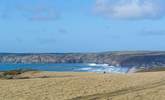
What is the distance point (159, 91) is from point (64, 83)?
25.7 feet

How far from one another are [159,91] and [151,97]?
10.9 ft

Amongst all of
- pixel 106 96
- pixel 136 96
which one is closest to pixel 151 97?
pixel 136 96

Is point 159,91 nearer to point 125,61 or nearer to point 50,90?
point 50,90

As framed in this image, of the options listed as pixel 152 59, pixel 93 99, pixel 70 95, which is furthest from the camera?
pixel 152 59

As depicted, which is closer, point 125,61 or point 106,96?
point 106,96

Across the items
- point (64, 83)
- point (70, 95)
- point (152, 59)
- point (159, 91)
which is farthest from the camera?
point (152, 59)

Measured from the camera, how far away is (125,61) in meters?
173

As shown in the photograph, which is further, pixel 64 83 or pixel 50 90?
pixel 64 83

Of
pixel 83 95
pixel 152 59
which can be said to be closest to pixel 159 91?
pixel 83 95

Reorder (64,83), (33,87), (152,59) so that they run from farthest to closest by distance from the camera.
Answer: (152,59), (64,83), (33,87)

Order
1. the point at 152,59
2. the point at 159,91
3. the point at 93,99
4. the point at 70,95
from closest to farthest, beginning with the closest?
the point at 93,99, the point at 70,95, the point at 159,91, the point at 152,59

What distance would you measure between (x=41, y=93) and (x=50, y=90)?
1.78m

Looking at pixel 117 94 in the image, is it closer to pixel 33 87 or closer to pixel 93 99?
pixel 93 99

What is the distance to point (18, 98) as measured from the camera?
24375mm
